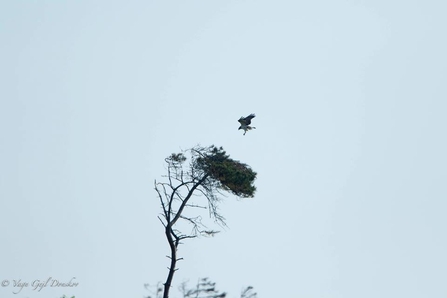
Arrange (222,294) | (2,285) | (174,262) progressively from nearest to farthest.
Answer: (222,294) < (174,262) < (2,285)

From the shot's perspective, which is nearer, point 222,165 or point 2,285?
point 222,165

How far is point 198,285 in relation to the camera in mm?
A: 28953

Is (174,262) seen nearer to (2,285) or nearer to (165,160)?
(165,160)

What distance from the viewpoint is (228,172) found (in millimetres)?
32219

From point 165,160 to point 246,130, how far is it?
11.7ft

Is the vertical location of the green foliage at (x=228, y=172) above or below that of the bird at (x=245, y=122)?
below

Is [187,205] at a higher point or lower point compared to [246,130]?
lower

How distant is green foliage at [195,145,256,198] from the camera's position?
32281mm

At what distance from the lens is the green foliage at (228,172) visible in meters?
32.3

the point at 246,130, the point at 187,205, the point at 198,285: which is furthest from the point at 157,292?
the point at 246,130

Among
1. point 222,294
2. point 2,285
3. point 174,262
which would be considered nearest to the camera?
point 222,294

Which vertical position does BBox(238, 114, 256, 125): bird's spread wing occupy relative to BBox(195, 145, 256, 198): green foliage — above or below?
above

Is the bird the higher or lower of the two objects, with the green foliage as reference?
higher

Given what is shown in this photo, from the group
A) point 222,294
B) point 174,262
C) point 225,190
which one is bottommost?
point 222,294
